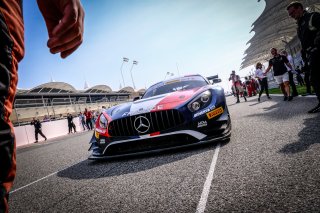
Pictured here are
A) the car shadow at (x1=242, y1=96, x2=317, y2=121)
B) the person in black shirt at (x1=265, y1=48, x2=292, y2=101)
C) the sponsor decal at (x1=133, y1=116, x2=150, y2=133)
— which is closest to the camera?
the sponsor decal at (x1=133, y1=116, x2=150, y2=133)

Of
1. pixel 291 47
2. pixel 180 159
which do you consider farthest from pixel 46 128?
pixel 291 47

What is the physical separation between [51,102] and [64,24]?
33580 mm

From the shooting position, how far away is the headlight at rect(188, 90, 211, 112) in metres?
3.22

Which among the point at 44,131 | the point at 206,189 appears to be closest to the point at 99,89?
the point at 44,131

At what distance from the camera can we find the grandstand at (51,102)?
2634cm

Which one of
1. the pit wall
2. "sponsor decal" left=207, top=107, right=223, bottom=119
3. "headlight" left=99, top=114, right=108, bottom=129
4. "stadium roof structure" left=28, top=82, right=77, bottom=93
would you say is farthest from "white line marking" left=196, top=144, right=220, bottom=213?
"stadium roof structure" left=28, top=82, right=77, bottom=93

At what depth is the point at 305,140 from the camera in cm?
253

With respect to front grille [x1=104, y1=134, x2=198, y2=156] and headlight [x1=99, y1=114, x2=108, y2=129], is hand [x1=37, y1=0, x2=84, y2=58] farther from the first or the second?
headlight [x1=99, y1=114, x2=108, y2=129]

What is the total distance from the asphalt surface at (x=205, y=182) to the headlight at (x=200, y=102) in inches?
21.9

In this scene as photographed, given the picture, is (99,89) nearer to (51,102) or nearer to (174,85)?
(51,102)

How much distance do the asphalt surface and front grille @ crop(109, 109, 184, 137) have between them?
0.38 metres

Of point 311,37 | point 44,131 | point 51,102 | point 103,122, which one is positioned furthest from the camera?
point 51,102

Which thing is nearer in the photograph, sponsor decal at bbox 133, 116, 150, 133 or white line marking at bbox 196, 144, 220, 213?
white line marking at bbox 196, 144, 220, 213

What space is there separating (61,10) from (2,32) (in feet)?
1.27
